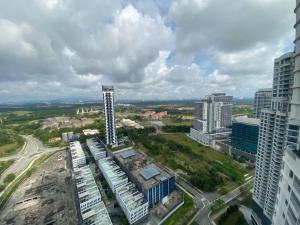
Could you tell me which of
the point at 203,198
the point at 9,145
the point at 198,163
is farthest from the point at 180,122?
the point at 9,145

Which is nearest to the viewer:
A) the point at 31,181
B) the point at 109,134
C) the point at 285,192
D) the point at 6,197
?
the point at 285,192

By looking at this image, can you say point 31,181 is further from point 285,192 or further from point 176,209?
point 285,192

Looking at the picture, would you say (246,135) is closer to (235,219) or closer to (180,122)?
(235,219)

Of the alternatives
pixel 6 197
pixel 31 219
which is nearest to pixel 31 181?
pixel 6 197

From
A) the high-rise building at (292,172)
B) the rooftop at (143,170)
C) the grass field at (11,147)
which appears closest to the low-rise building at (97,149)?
the rooftop at (143,170)

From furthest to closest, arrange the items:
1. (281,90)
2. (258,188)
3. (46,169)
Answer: (46,169) < (258,188) < (281,90)

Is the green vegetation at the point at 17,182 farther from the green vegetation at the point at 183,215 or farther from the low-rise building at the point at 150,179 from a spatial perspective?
the green vegetation at the point at 183,215
